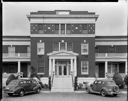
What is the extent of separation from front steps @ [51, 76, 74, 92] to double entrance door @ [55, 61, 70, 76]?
296 cm

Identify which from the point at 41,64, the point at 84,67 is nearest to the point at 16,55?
the point at 41,64

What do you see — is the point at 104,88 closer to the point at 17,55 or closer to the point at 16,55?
the point at 17,55

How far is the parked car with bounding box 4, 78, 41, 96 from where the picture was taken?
1958cm

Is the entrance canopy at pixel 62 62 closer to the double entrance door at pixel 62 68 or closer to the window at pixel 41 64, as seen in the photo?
the double entrance door at pixel 62 68

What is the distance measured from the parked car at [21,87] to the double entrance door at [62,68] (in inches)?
383

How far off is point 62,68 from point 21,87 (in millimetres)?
12311

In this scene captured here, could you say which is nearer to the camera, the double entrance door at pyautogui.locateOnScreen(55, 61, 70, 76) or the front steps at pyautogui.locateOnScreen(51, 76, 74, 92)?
the front steps at pyautogui.locateOnScreen(51, 76, 74, 92)

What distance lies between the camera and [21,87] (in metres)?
20.2

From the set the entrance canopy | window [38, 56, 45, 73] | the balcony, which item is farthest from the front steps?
the balcony

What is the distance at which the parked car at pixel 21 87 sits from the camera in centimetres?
1958

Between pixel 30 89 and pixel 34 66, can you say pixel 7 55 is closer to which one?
pixel 34 66

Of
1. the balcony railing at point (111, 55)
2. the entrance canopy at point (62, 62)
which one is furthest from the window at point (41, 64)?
the balcony railing at point (111, 55)

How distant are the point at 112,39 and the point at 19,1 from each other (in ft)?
113

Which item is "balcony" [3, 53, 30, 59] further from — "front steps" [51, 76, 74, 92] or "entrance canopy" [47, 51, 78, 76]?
"front steps" [51, 76, 74, 92]
